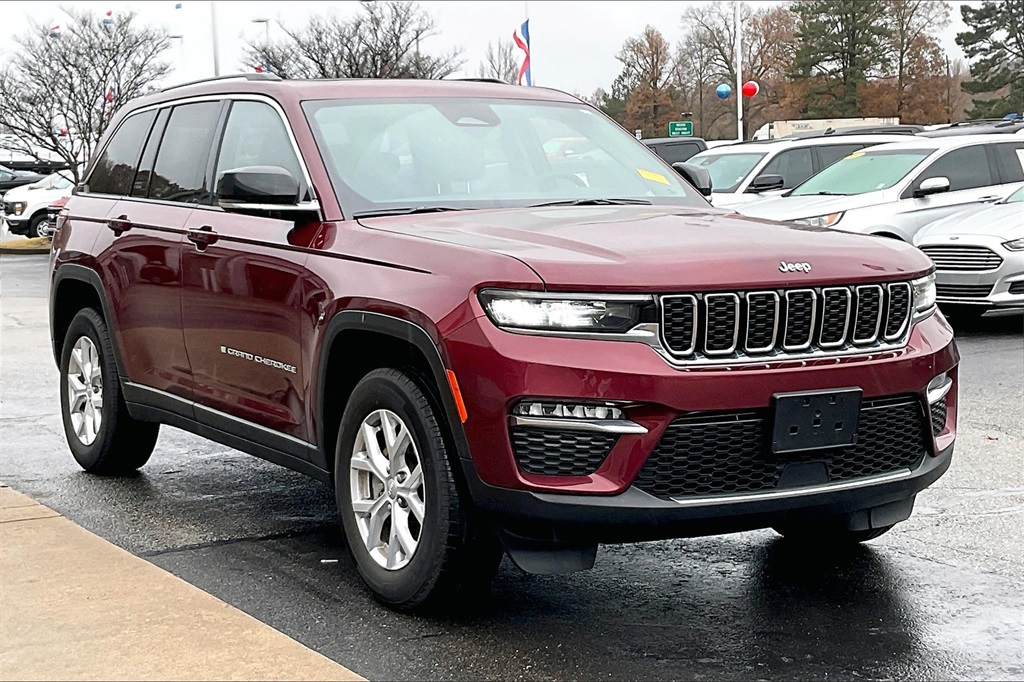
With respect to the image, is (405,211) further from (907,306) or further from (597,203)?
(907,306)

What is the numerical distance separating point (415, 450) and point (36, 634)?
1.33m

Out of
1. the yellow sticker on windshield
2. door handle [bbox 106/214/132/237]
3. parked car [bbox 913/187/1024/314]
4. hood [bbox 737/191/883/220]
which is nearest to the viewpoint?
the yellow sticker on windshield

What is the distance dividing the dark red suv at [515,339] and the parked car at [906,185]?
8.41m

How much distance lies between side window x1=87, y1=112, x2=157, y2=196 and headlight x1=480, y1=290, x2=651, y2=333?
3.32 m

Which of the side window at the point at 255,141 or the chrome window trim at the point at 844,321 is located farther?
the side window at the point at 255,141

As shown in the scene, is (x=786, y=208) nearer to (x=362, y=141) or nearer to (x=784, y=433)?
(x=362, y=141)

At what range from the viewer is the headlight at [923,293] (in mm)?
→ 4695

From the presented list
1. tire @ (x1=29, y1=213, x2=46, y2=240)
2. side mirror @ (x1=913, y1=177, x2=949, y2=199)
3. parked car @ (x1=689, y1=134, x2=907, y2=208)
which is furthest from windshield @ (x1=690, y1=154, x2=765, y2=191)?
tire @ (x1=29, y1=213, x2=46, y2=240)

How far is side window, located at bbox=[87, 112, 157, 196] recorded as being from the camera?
688 centimetres

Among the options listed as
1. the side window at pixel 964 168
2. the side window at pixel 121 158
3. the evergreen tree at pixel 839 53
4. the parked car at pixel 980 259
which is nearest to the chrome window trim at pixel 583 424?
the side window at pixel 121 158

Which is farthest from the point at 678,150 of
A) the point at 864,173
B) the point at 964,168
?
the point at 964,168

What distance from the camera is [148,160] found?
6.73m

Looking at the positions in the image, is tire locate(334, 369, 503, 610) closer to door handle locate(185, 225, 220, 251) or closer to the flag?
door handle locate(185, 225, 220, 251)

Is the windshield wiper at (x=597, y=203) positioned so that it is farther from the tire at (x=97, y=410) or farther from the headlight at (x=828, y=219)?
the headlight at (x=828, y=219)
